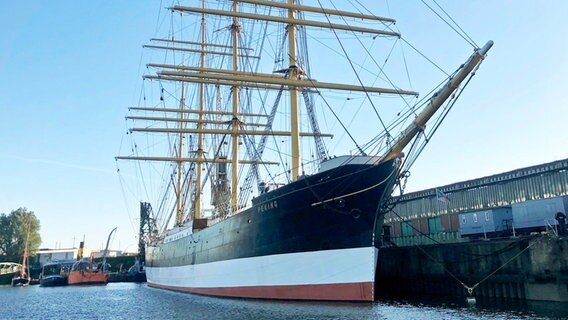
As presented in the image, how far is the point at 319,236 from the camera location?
65.2 ft

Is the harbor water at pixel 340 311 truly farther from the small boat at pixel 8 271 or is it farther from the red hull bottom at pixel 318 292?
the small boat at pixel 8 271

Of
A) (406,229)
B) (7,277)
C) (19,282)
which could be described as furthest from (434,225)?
(7,277)

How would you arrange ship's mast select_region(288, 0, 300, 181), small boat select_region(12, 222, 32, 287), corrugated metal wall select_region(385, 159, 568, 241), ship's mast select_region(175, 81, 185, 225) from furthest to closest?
small boat select_region(12, 222, 32, 287), ship's mast select_region(175, 81, 185, 225), corrugated metal wall select_region(385, 159, 568, 241), ship's mast select_region(288, 0, 300, 181)

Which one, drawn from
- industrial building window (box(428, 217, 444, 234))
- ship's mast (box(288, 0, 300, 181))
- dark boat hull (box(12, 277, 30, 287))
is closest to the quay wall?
industrial building window (box(428, 217, 444, 234))

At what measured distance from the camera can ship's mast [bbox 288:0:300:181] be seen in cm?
2467

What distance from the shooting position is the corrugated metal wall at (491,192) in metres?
24.9

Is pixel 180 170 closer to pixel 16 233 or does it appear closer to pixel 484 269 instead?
pixel 484 269

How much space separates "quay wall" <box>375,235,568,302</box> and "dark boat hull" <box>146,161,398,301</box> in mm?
5847

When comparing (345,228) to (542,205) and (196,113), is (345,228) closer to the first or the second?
(542,205)

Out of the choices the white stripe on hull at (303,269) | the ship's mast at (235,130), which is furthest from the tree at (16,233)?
the white stripe on hull at (303,269)

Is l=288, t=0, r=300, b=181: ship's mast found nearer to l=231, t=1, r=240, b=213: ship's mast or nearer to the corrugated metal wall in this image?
l=231, t=1, r=240, b=213: ship's mast

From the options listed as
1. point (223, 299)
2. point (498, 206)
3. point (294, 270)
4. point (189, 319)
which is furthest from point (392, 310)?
point (498, 206)

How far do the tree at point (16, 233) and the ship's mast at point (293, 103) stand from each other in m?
69.0

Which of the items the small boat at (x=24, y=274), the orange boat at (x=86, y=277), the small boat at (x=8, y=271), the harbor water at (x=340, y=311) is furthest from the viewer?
the small boat at (x=8, y=271)
